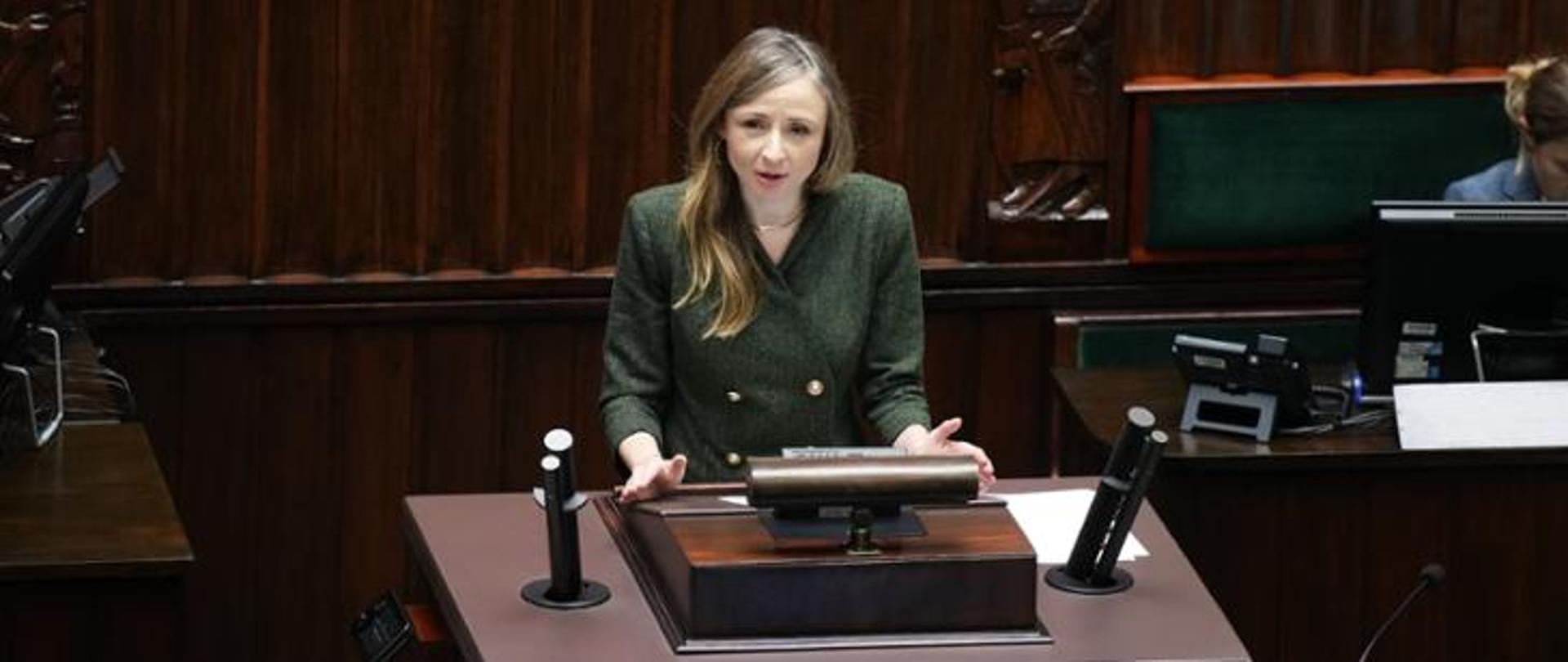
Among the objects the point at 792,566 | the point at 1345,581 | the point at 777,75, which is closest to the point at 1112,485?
the point at 792,566

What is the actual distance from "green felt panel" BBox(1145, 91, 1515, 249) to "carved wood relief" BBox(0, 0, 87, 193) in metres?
2.29

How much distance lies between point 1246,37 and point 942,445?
7.97ft

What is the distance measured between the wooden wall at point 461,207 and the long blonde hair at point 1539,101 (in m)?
0.60

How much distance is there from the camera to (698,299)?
528 cm

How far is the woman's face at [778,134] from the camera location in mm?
5160

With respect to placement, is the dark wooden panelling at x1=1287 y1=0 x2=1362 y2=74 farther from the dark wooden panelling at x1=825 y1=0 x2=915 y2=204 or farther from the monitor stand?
the monitor stand

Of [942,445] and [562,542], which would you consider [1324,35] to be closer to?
[942,445]

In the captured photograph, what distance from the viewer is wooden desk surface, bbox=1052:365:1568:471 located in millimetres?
5977

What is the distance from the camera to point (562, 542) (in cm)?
462

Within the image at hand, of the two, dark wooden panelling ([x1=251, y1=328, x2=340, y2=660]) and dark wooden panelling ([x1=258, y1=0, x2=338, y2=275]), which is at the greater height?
dark wooden panelling ([x1=258, y1=0, x2=338, y2=275])

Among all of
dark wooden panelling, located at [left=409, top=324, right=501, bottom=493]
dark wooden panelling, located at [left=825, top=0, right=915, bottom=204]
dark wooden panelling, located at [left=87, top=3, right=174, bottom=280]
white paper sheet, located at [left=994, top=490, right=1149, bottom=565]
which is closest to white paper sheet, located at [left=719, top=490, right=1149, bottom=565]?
white paper sheet, located at [left=994, top=490, right=1149, bottom=565]

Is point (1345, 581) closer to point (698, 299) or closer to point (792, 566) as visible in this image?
point (698, 299)

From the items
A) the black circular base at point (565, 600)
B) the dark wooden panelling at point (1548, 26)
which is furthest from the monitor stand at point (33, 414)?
the dark wooden panelling at point (1548, 26)

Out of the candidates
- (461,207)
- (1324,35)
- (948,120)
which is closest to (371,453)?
(461,207)
